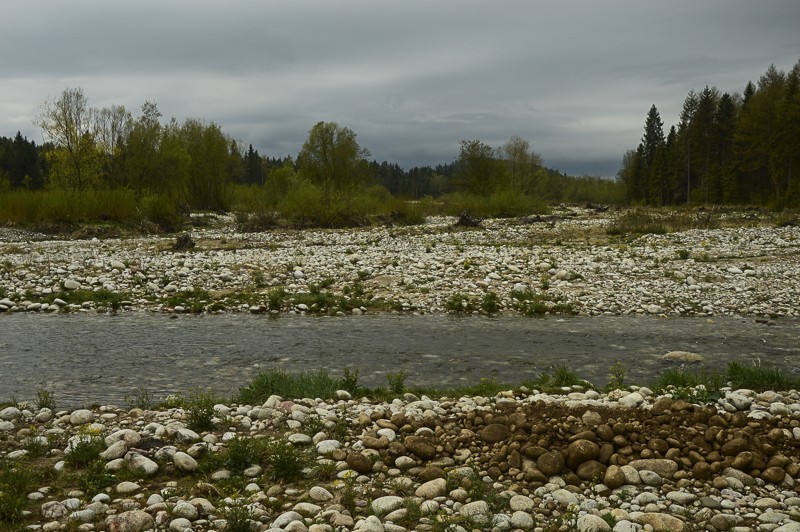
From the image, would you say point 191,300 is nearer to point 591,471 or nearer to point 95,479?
A: point 95,479

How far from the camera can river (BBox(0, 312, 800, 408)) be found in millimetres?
8719

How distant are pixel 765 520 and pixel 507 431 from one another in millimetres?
2203

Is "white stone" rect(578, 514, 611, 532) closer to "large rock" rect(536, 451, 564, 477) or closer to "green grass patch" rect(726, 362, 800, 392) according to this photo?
"large rock" rect(536, 451, 564, 477)

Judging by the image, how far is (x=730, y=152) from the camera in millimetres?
71312

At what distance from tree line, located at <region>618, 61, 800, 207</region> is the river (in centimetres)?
4849

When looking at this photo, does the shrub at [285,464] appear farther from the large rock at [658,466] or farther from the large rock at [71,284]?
the large rock at [71,284]

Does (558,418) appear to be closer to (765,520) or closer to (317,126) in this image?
(765,520)

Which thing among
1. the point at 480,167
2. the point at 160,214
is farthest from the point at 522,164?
the point at 160,214

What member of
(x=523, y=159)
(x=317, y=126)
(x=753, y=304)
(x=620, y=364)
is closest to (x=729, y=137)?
(x=523, y=159)

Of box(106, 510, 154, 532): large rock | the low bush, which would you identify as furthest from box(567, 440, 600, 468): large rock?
the low bush

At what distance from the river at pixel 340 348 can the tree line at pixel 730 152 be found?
159ft

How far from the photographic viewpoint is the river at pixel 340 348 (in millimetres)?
8719

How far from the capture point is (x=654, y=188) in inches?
3287

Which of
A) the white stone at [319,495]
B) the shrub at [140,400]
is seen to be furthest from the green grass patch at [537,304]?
the white stone at [319,495]
